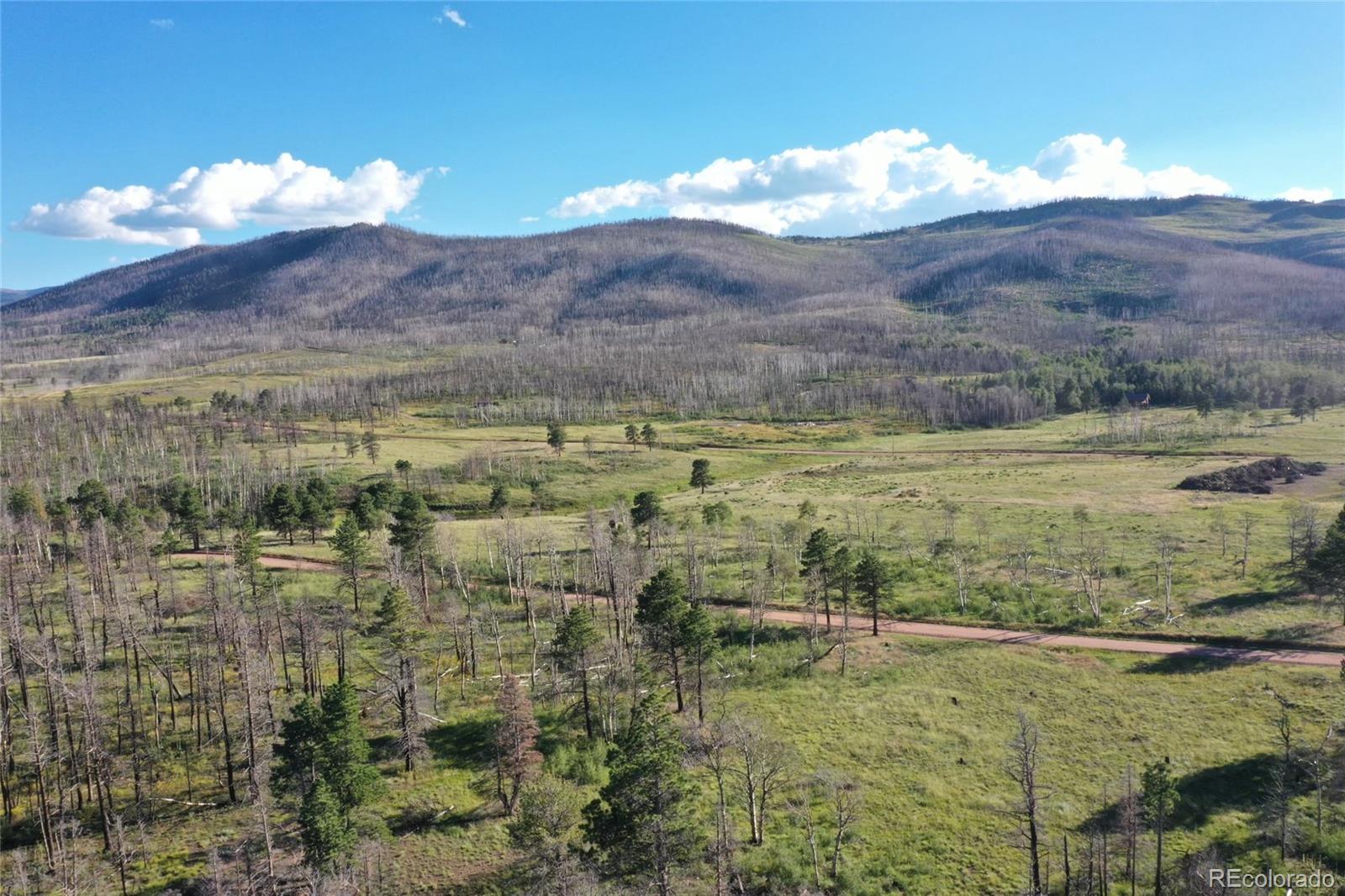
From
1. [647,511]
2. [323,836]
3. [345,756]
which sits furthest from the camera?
[647,511]

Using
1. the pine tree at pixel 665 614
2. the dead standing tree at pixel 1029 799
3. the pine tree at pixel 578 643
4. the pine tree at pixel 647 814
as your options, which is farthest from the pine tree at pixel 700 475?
the pine tree at pixel 647 814

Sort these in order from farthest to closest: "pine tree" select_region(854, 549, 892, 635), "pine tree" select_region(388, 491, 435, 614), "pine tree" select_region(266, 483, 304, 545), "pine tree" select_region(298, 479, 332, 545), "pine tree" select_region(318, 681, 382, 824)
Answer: "pine tree" select_region(298, 479, 332, 545) → "pine tree" select_region(266, 483, 304, 545) → "pine tree" select_region(388, 491, 435, 614) → "pine tree" select_region(854, 549, 892, 635) → "pine tree" select_region(318, 681, 382, 824)

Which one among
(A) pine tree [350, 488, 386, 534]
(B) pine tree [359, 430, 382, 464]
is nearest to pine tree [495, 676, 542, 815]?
(A) pine tree [350, 488, 386, 534]

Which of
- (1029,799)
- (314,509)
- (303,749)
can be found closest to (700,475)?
(314,509)

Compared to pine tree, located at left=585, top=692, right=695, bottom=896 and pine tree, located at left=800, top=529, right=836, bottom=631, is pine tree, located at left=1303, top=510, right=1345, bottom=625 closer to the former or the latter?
pine tree, located at left=800, top=529, right=836, bottom=631

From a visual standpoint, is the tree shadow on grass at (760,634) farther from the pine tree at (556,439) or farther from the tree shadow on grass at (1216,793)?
the pine tree at (556,439)

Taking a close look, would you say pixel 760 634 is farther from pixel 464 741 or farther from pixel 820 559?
pixel 464 741

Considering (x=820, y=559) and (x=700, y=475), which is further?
(x=700, y=475)
